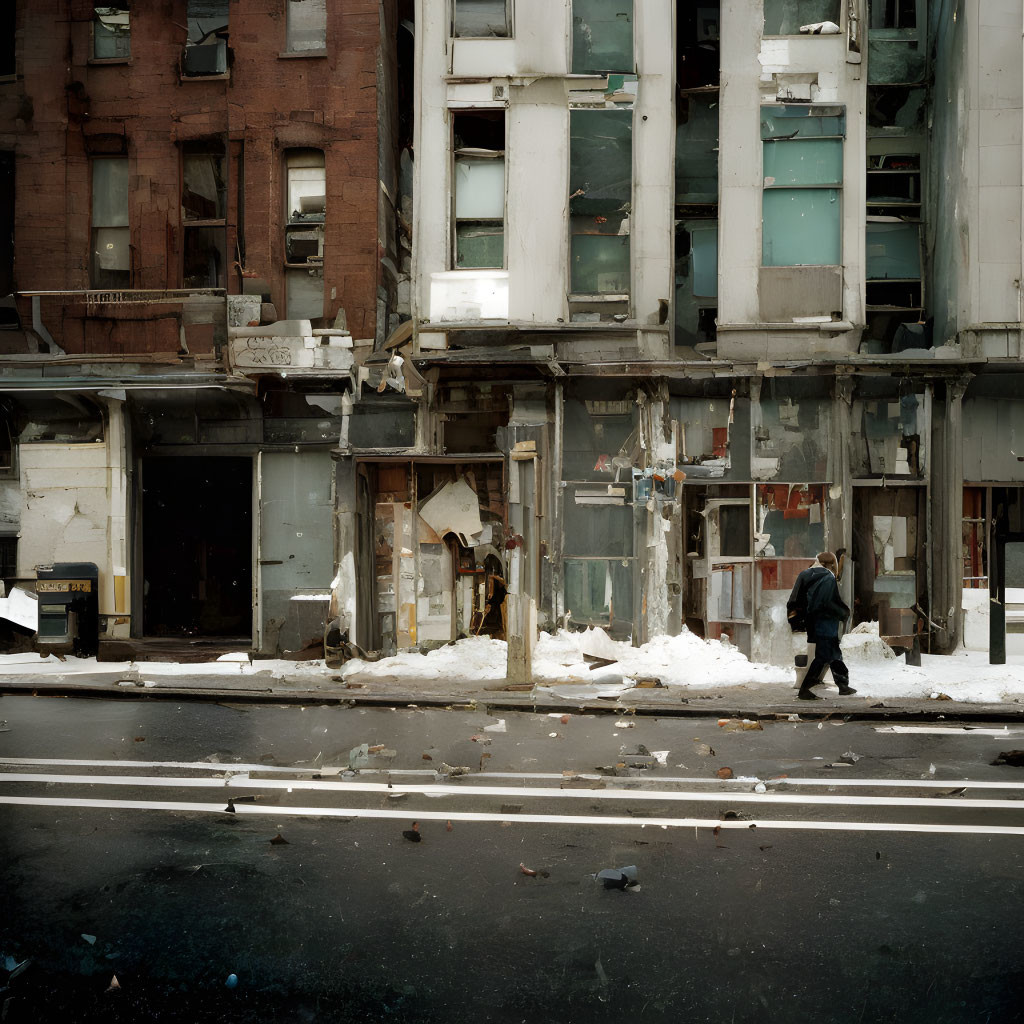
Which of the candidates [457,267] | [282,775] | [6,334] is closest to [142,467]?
[6,334]

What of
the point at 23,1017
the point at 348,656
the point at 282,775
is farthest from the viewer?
the point at 348,656

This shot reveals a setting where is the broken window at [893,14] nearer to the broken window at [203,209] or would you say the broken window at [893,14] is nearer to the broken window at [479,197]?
the broken window at [479,197]

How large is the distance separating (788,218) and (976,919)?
11.4 m

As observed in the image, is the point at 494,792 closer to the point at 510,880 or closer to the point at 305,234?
the point at 510,880

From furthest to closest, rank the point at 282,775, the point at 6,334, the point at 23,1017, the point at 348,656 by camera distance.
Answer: the point at 6,334 < the point at 348,656 < the point at 282,775 < the point at 23,1017

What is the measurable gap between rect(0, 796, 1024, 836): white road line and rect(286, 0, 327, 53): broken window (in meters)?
12.5

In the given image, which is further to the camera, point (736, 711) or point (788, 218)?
point (788, 218)

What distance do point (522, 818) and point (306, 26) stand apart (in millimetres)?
13429

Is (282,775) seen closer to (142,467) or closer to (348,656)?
(348,656)

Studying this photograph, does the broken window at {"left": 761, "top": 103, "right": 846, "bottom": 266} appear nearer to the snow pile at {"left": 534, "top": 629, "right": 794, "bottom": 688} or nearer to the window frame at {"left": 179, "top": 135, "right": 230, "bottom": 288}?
the snow pile at {"left": 534, "top": 629, "right": 794, "bottom": 688}

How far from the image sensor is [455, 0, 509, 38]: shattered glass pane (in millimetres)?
13875

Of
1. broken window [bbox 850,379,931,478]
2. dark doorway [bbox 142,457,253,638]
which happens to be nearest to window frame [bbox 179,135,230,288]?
dark doorway [bbox 142,457,253,638]

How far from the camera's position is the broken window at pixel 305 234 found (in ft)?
47.9

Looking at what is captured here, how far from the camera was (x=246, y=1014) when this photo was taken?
3.80 m
